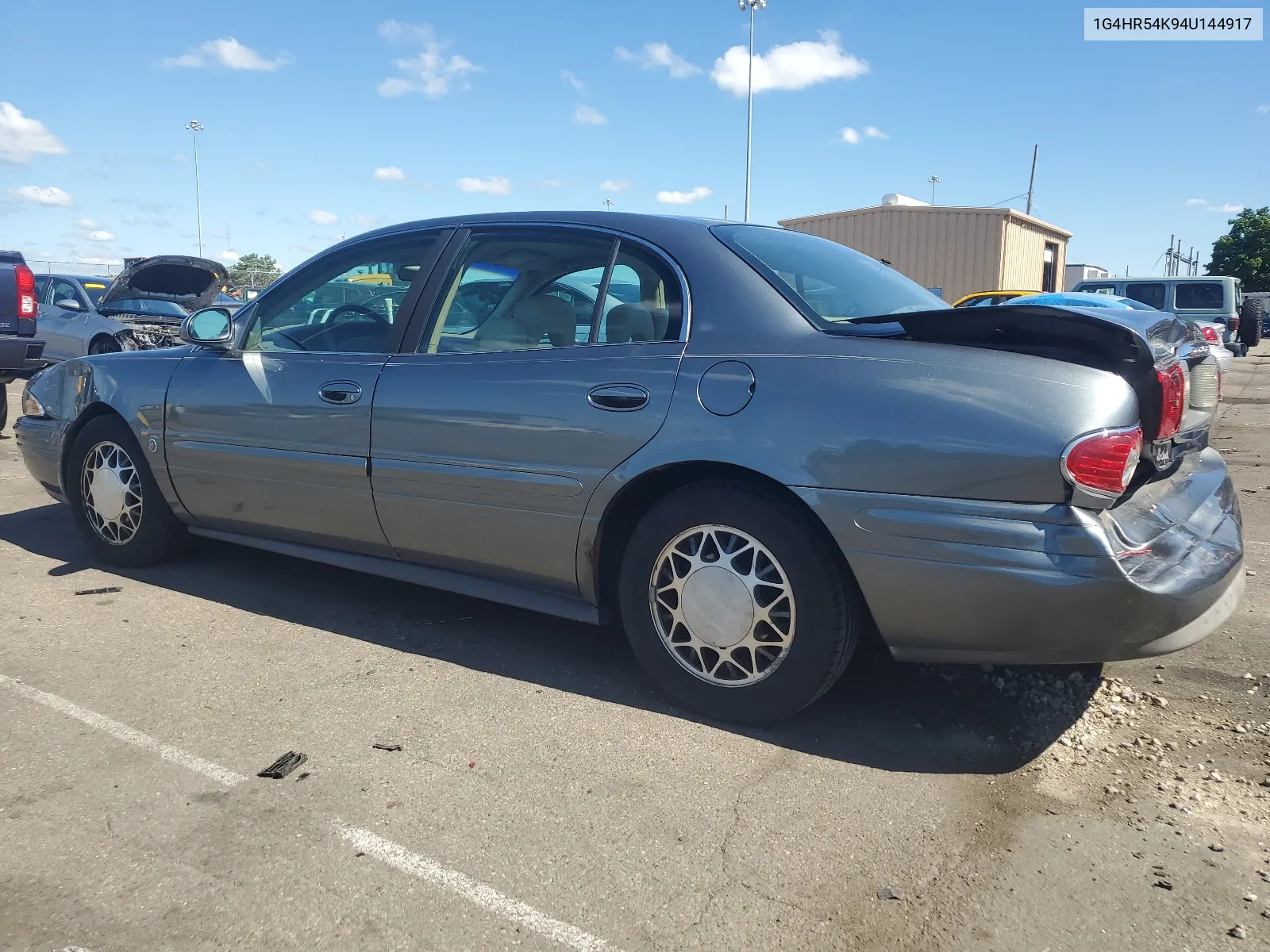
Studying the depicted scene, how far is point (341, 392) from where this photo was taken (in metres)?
3.82

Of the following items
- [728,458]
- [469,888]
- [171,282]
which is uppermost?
[171,282]

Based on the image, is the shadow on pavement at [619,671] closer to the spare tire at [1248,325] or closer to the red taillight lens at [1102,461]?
the red taillight lens at [1102,461]

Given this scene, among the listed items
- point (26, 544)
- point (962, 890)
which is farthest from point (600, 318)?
point (26, 544)

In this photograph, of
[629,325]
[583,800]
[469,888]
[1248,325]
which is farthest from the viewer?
[1248,325]

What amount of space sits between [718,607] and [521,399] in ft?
3.18

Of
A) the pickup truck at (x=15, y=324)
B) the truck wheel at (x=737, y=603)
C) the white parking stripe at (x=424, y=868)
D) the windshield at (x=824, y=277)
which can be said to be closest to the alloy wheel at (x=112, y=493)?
the white parking stripe at (x=424, y=868)

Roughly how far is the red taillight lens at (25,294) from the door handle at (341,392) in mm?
6679

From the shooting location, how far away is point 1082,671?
11.3 ft

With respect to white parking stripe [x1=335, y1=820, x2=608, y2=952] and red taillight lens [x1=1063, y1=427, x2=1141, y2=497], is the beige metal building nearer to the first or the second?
red taillight lens [x1=1063, y1=427, x2=1141, y2=497]

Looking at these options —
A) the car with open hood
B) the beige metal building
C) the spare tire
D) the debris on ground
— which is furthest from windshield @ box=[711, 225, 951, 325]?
the beige metal building

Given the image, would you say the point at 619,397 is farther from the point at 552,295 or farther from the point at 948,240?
the point at 948,240

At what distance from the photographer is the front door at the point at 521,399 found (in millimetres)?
3188

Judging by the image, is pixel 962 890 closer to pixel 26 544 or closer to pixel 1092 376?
pixel 1092 376

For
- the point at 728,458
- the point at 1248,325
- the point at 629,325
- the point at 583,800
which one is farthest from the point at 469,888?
the point at 1248,325
